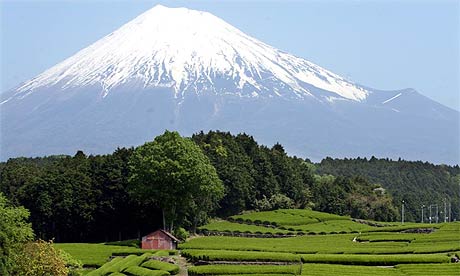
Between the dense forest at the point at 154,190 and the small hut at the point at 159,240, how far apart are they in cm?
496

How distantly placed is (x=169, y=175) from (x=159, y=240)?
240 inches

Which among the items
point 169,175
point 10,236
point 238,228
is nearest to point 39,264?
point 10,236

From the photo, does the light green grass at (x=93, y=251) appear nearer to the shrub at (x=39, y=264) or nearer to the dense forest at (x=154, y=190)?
the dense forest at (x=154, y=190)

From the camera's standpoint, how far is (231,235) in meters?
81.9

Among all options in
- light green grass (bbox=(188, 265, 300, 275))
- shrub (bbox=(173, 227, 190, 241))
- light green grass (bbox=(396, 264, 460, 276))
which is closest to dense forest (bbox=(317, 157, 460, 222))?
shrub (bbox=(173, 227, 190, 241))

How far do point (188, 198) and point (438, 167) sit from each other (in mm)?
92775

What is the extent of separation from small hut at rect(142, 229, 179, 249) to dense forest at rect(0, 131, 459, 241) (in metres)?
4.96

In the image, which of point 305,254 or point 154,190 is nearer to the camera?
point 305,254

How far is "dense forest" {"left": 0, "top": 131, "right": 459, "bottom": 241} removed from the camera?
72.2 meters

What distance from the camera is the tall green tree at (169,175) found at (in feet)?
234

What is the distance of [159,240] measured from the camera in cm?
6694

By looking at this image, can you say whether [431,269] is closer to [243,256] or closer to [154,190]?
[243,256]

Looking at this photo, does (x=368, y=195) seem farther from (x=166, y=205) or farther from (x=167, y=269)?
(x=167, y=269)

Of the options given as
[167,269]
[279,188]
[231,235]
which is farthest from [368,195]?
[167,269]
